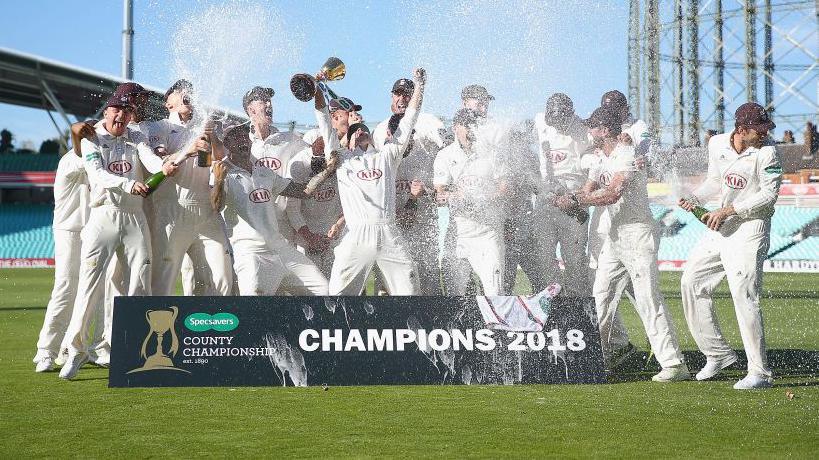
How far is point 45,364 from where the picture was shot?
9055 millimetres

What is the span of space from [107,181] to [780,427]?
18.4ft

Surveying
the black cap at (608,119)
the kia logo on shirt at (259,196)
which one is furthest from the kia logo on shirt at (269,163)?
the black cap at (608,119)

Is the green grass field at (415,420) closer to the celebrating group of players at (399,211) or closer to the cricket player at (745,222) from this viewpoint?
the cricket player at (745,222)

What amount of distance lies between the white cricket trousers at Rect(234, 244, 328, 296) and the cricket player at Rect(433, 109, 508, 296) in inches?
56.2

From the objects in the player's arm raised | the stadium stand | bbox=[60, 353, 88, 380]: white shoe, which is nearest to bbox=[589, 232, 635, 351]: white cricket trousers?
the player's arm raised

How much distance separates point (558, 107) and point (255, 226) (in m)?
3.30

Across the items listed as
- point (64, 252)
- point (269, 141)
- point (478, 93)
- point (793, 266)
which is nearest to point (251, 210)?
point (269, 141)

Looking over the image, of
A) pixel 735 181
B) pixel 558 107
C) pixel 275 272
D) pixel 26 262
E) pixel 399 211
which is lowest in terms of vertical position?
pixel 26 262

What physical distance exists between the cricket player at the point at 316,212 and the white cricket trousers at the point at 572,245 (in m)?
2.20

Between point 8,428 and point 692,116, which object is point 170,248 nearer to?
point 8,428

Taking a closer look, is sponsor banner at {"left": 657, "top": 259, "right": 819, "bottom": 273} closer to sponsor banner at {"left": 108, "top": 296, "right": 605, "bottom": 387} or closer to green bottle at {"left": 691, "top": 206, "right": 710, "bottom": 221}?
green bottle at {"left": 691, "top": 206, "right": 710, "bottom": 221}

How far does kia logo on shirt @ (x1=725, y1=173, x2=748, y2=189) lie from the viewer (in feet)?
26.4

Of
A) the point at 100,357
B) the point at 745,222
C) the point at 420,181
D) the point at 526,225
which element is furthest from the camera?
the point at 100,357

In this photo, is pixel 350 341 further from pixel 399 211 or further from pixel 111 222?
pixel 111 222
